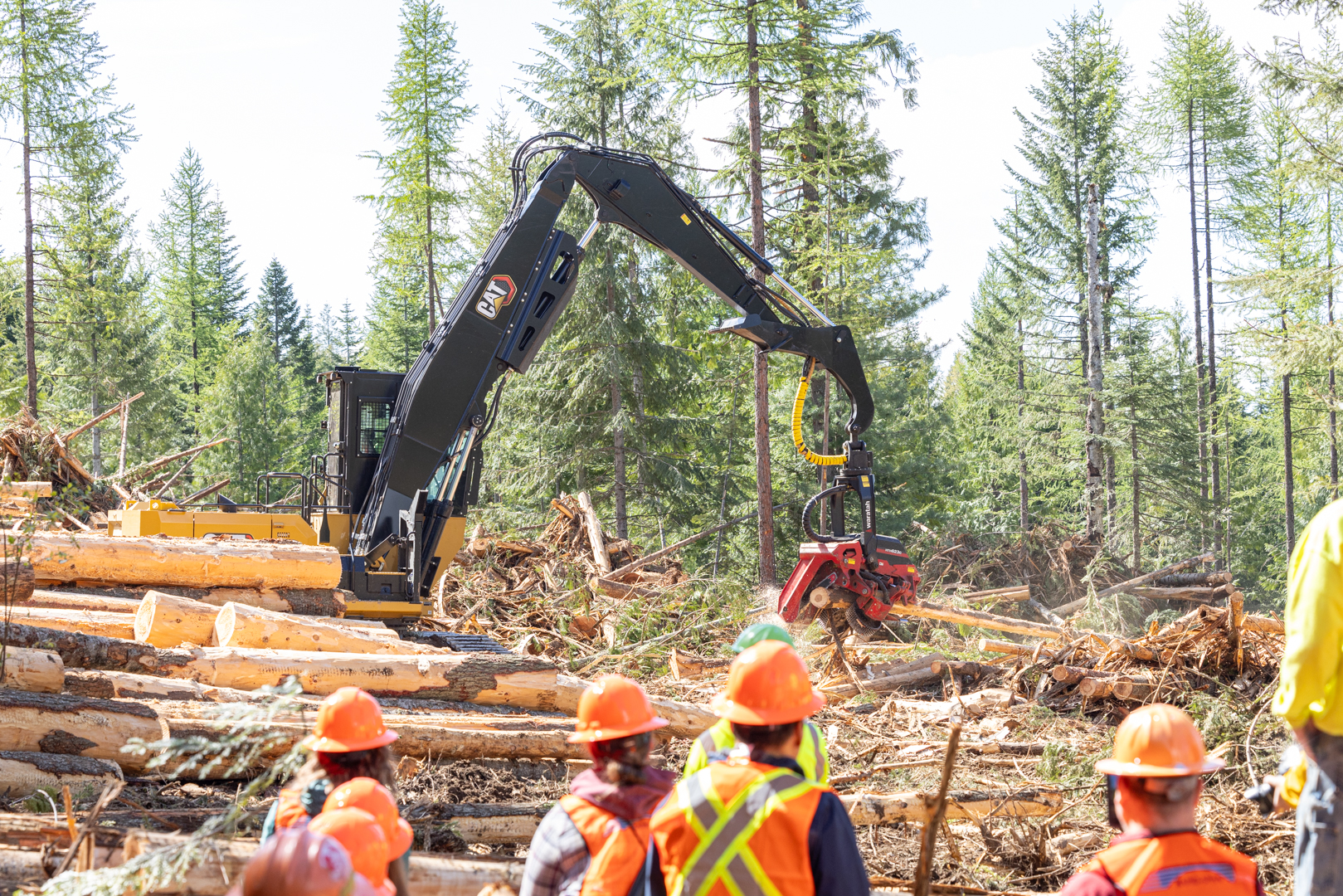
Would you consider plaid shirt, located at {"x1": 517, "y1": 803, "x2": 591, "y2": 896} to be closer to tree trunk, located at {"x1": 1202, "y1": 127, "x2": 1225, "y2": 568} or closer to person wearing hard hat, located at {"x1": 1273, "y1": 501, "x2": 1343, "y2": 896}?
person wearing hard hat, located at {"x1": 1273, "y1": 501, "x2": 1343, "y2": 896}

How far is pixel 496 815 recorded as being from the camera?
18.3 feet

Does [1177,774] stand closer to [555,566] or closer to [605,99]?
[555,566]

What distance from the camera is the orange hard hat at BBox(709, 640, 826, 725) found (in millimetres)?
2834

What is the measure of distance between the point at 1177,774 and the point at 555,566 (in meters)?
12.9

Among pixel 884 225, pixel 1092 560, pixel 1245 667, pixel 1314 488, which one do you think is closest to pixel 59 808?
pixel 1245 667

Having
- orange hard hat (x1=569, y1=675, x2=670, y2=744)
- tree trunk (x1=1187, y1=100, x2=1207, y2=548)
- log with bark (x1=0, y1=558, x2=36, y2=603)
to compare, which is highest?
tree trunk (x1=1187, y1=100, x2=1207, y2=548)

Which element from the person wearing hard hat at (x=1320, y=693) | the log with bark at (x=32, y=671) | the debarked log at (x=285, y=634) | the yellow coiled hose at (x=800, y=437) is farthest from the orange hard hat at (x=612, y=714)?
the yellow coiled hose at (x=800, y=437)

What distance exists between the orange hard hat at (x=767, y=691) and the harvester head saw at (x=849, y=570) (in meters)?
8.04

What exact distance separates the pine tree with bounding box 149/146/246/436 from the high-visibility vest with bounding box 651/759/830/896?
41740 millimetres

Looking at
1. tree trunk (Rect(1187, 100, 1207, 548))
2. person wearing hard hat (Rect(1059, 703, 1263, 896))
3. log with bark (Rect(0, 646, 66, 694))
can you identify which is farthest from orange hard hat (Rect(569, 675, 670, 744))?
tree trunk (Rect(1187, 100, 1207, 548))

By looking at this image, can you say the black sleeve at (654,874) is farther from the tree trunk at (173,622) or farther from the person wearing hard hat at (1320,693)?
the tree trunk at (173,622)

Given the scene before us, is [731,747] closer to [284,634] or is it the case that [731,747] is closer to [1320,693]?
[1320,693]

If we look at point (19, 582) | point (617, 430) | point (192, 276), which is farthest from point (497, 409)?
point (192, 276)

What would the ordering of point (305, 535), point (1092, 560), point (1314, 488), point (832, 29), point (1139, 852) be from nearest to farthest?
point (1139, 852), point (305, 535), point (832, 29), point (1092, 560), point (1314, 488)
